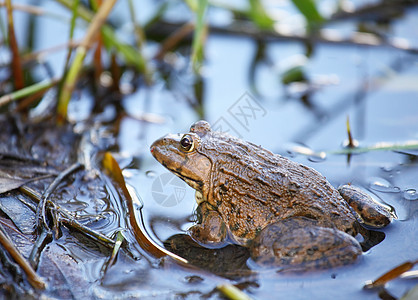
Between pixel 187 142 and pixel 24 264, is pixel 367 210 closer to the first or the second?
pixel 187 142

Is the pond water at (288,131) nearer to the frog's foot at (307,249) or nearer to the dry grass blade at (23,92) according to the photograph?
the frog's foot at (307,249)

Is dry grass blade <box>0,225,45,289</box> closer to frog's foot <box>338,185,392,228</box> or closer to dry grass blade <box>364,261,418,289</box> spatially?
dry grass blade <box>364,261,418,289</box>

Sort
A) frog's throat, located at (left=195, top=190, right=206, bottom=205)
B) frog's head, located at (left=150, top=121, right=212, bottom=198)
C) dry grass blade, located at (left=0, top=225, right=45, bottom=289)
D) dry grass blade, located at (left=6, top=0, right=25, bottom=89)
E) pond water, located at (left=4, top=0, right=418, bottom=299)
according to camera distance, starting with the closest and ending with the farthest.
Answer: dry grass blade, located at (left=0, top=225, right=45, bottom=289) → pond water, located at (left=4, top=0, right=418, bottom=299) → frog's head, located at (left=150, top=121, right=212, bottom=198) → frog's throat, located at (left=195, top=190, right=206, bottom=205) → dry grass blade, located at (left=6, top=0, right=25, bottom=89)

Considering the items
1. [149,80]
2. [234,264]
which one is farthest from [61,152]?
[234,264]

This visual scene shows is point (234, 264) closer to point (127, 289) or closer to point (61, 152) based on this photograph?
point (127, 289)

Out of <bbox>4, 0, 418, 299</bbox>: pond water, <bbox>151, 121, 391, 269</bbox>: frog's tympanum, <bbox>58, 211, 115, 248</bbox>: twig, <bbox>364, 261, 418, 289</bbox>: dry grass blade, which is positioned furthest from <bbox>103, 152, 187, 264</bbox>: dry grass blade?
<bbox>364, 261, 418, 289</bbox>: dry grass blade
